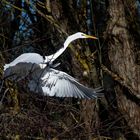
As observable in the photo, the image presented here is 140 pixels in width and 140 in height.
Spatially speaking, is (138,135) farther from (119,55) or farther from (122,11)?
(122,11)

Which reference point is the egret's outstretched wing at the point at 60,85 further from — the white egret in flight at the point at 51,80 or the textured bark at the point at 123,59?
the textured bark at the point at 123,59

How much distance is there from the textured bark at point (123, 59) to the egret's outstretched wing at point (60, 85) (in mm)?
1432

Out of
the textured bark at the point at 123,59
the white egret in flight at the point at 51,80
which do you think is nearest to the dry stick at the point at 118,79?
the textured bark at the point at 123,59

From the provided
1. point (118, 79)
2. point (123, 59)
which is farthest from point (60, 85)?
point (123, 59)

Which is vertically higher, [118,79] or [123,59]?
[123,59]

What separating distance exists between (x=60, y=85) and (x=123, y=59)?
1606 millimetres

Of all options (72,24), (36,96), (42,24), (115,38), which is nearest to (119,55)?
(115,38)

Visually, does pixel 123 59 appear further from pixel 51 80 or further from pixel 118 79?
pixel 51 80

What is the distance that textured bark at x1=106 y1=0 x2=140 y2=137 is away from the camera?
23.3ft

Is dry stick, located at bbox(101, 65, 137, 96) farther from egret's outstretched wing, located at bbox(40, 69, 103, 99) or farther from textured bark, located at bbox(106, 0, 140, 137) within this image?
egret's outstretched wing, located at bbox(40, 69, 103, 99)

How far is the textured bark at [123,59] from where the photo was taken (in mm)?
7109

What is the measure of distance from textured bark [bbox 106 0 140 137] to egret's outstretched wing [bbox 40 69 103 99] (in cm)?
143

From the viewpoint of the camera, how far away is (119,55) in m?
7.14

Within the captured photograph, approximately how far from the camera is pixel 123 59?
281 inches
